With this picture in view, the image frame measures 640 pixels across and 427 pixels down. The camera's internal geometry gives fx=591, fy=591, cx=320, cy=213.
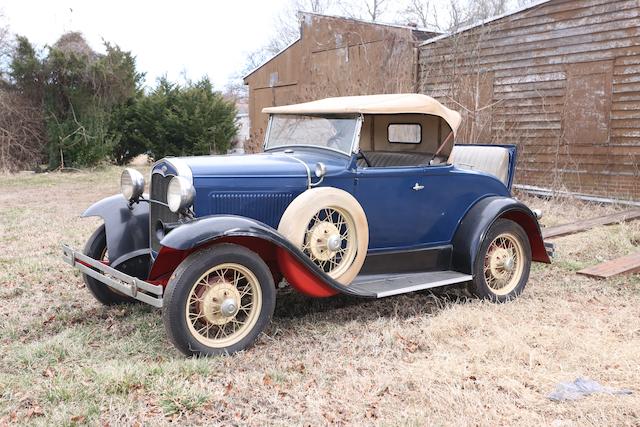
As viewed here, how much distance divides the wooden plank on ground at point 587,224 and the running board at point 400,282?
296 cm

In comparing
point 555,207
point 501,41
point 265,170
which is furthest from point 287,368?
point 501,41

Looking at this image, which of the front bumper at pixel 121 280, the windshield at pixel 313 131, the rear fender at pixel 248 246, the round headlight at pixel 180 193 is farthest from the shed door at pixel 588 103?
the front bumper at pixel 121 280

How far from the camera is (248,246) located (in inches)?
158

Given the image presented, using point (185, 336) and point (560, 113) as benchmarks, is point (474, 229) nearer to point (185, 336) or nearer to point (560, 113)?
point (185, 336)

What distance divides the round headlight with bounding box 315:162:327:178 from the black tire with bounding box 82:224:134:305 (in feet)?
5.83

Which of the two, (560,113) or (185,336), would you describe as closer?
(185,336)

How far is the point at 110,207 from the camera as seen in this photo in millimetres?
Answer: 4609

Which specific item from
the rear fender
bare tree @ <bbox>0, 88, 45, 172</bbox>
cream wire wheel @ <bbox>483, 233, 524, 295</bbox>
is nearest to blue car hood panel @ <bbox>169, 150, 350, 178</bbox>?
the rear fender

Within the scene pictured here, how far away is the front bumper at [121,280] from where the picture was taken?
3.54m

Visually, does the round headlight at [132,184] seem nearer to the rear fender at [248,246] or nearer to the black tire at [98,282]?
the black tire at [98,282]

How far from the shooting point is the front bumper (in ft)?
11.6

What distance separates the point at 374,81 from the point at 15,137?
10459 mm

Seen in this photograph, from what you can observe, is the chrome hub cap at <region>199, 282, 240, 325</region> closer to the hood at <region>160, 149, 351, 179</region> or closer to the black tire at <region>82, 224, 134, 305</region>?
the hood at <region>160, 149, 351, 179</region>

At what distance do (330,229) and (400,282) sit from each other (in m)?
0.76
